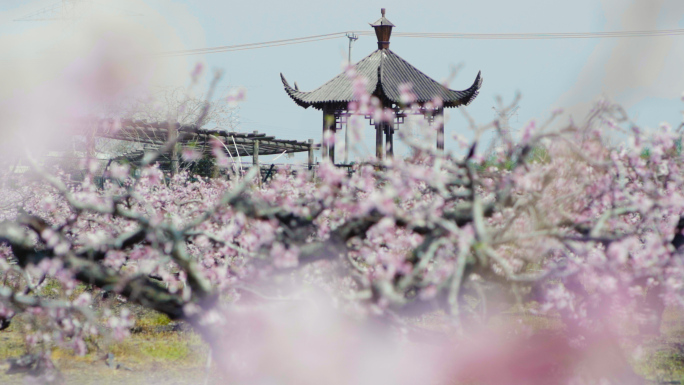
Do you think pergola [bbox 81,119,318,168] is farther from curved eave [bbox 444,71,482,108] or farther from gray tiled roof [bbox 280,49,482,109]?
curved eave [bbox 444,71,482,108]

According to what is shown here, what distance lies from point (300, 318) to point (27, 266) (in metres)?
3.05

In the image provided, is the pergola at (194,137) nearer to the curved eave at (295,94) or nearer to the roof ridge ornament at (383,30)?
the curved eave at (295,94)

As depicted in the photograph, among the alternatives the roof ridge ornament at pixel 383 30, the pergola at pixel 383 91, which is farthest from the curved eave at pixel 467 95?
the roof ridge ornament at pixel 383 30

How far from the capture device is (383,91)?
67.9 ft

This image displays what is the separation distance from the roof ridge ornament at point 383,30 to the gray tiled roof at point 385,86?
34cm

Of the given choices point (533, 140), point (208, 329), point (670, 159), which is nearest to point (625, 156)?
point (670, 159)

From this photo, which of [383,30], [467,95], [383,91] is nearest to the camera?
[383,91]

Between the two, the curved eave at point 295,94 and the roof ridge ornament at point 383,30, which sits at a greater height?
the roof ridge ornament at point 383,30

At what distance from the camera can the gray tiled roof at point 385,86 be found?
2147 centimetres

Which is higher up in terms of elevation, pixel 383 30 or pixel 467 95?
pixel 383 30

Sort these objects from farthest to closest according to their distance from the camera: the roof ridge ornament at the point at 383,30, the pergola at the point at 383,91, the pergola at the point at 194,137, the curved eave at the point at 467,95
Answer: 1. the roof ridge ornament at the point at 383,30
2. the curved eave at the point at 467,95
3. the pergola at the point at 383,91
4. the pergola at the point at 194,137

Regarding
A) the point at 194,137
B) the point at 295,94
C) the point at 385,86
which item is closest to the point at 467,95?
the point at 385,86

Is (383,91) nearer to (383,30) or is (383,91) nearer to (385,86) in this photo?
(385,86)

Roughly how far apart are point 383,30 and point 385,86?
425 cm
